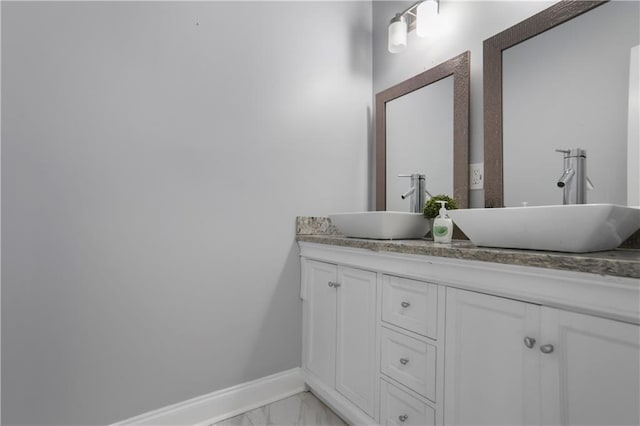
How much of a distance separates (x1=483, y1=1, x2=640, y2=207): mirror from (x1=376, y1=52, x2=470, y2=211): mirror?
13 centimetres

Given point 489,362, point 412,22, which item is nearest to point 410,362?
point 489,362

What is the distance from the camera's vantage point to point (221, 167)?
60.1 inches

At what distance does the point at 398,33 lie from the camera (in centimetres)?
178

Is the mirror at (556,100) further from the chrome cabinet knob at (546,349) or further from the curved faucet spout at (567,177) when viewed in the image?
the chrome cabinet knob at (546,349)

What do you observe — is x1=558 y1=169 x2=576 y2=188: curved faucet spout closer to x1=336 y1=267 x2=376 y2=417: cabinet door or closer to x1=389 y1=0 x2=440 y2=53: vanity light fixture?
x1=336 y1=267 x2=376 y2=417: cabinet door

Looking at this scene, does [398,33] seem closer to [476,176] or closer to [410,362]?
[476,176]

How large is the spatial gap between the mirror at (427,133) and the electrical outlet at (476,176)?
2 cm

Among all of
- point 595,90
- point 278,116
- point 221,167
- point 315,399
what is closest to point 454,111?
point 595,90

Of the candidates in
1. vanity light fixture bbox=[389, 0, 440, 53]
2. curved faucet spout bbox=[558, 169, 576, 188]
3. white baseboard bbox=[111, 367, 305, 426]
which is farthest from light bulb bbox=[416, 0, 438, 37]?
white baseboard bbox=[111, 367, 305, 426]

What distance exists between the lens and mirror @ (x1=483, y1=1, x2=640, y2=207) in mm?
1086

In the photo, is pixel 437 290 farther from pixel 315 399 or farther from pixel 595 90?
pixel 315 399

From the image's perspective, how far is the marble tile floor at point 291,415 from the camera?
4.84 feet

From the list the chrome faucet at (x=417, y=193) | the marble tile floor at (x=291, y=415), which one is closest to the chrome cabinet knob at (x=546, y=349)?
the chrome faucet at (x=417, y=193)

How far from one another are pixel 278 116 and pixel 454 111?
2.90 ft
